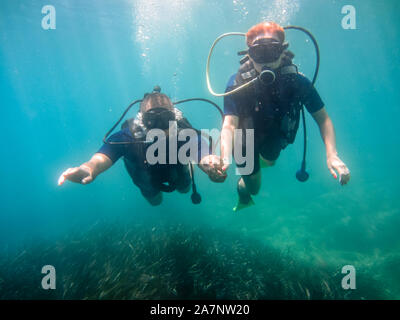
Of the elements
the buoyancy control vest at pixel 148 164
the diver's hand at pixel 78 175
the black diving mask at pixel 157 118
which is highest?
the black diving mask at pixel 157 118

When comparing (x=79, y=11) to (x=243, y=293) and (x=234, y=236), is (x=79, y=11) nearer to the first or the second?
(x=234, y=236)

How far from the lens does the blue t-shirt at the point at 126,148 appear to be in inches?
126

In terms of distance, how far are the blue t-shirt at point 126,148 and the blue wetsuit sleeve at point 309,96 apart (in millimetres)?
1663

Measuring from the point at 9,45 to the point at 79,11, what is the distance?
33.1ft

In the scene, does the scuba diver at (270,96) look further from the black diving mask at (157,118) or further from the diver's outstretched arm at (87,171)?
the diver's outstretched arm at (87,171)

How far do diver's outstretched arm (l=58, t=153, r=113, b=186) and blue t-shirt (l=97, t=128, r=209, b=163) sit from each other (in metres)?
0.18

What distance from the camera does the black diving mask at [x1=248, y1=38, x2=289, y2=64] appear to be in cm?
297
